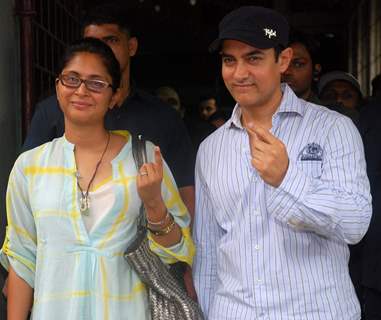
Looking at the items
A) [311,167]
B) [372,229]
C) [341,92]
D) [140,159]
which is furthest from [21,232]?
[341,92]

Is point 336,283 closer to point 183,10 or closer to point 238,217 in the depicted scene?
point 238,217

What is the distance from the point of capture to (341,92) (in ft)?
18.6

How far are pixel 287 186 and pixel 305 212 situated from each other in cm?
10

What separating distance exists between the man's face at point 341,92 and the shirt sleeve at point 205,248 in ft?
9.32

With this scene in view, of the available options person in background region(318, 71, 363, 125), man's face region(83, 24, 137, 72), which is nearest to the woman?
man's face region(83, 24, 137, 72)

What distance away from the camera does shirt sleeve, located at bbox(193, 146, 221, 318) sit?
2932 millimetres

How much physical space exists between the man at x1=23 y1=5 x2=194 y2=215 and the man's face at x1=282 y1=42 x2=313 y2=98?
1.13m

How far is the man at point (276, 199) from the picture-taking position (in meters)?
2.52

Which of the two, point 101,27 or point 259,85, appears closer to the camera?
point 259,85

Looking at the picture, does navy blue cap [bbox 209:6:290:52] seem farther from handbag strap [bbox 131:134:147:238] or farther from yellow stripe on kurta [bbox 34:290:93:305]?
yellow stripe on kurta [bbox 34:290:93:305]

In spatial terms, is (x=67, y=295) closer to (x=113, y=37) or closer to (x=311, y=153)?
(x=311, y=153)

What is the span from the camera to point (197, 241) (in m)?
2.99

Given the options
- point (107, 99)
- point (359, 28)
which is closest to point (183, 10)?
point (359, 28)

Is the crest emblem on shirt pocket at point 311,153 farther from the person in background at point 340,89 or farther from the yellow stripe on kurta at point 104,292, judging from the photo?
the person in background at point 340,89
